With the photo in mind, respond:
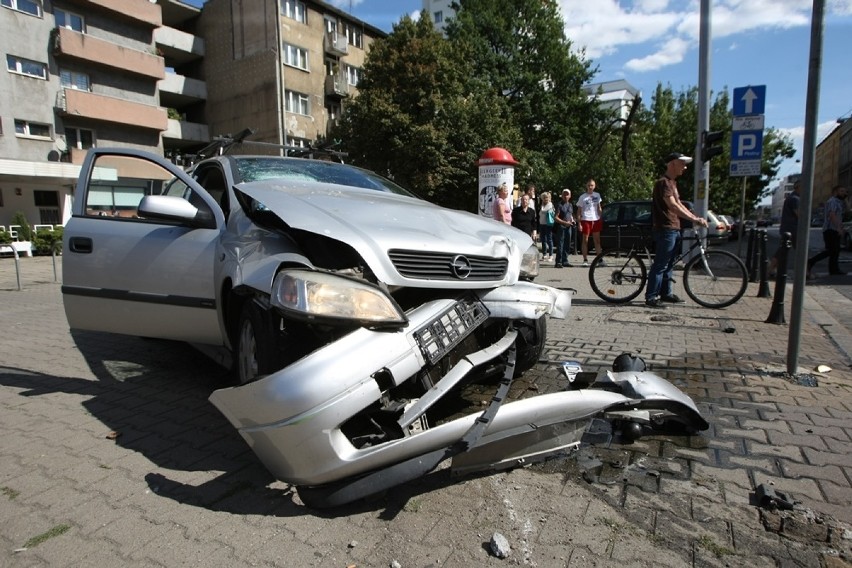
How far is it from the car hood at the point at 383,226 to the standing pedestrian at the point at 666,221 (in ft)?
12.7

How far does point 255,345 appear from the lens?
9.05 feet

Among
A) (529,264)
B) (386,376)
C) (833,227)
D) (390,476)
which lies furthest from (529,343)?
(833,227)

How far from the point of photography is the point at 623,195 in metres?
23.2

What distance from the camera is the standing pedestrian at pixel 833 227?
1014cm

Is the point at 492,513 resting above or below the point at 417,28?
below

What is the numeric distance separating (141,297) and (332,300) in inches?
87.2

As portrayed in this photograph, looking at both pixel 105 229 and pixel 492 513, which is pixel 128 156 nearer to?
pixel 105 229

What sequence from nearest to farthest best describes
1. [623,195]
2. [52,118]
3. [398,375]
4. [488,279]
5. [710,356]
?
[398,375], [488,279], [710,356], [623,195], [52,118]

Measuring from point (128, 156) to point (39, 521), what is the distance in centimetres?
282

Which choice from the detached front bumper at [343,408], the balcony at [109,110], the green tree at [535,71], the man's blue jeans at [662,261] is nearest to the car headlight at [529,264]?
the detached front bumper at [343,408]

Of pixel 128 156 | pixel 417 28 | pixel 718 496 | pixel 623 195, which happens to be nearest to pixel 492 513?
pixel 718 496

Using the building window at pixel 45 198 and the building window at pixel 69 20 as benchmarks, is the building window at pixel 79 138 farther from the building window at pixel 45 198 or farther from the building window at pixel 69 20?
the building window at pixel 69 20

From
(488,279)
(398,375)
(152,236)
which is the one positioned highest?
(152,236)

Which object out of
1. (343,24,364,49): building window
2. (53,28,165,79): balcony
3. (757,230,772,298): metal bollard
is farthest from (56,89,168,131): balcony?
(757,230,772,298): metal bollard
